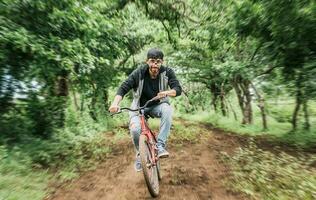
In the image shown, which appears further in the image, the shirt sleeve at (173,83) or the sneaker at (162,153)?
the shirt sleeve at (173,83)

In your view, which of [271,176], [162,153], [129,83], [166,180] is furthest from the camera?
[166,180]

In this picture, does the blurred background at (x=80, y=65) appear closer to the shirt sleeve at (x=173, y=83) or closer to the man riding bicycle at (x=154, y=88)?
the man riding bicycle at (x=154, y=88)

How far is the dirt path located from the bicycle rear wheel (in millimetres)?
274

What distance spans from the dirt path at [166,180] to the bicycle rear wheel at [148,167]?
0.27 meters

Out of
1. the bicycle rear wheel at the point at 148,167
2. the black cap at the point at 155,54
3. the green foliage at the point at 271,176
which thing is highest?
the black cap at the point at 155,54

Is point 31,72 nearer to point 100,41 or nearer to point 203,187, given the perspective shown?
point 100,41

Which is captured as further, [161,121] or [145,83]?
[145,83]

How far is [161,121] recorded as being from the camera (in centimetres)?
635

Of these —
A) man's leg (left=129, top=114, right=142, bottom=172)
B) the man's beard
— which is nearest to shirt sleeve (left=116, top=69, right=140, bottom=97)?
the man's beard

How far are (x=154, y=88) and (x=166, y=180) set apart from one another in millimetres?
1848

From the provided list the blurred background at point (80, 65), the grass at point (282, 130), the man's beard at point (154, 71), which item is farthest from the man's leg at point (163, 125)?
the grass at point (282, 130)

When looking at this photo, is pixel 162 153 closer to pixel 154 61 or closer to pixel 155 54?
pixel 154 61

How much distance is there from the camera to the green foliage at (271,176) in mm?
5871

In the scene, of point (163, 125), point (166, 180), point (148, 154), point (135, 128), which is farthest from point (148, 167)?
point (166, 180)
